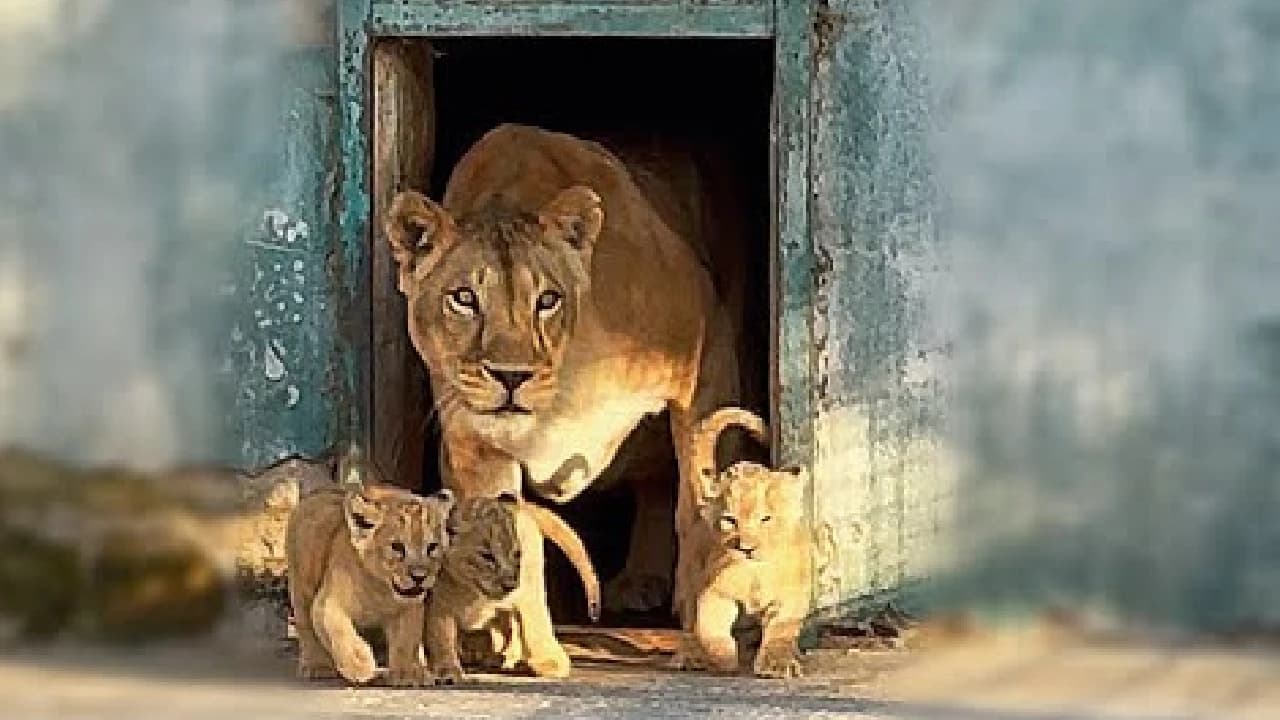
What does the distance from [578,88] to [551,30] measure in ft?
3.51

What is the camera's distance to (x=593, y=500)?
4.07 meters

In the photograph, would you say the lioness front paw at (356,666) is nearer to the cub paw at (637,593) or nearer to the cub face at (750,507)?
the cub face at (750,507)

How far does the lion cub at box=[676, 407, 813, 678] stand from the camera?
280 cm

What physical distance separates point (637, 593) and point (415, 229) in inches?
35.8

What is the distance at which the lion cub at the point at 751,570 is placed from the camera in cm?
280

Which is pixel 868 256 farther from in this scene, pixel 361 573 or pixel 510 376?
pixel 361 573

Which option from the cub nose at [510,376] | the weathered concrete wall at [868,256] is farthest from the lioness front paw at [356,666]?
the weathered concrete wall at [868,256]

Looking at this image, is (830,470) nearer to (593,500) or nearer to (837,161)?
(837,161)

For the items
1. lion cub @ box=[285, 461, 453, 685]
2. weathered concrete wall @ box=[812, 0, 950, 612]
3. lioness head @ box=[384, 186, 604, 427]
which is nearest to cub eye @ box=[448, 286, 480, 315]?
lioness head @ box=[384, 186, 604, 427]

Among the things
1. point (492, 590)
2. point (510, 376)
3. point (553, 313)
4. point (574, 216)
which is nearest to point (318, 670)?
point (492, 590)

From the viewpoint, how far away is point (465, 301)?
288 centimetres

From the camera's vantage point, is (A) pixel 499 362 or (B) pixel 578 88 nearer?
(A) pixel 499 362

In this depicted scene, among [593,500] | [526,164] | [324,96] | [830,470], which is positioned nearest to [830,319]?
[830,470]

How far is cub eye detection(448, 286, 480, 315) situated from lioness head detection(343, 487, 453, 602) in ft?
1.07
